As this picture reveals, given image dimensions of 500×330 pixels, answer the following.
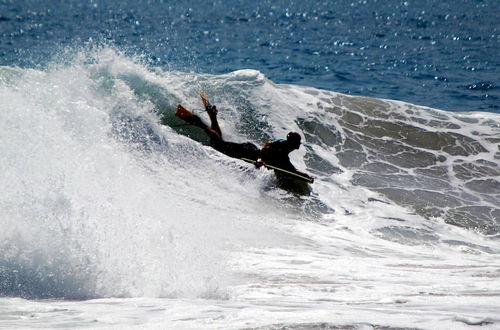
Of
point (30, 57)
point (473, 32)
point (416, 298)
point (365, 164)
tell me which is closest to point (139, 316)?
point (416, 298)

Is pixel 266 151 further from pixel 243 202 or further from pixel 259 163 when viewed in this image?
pixel 243 202

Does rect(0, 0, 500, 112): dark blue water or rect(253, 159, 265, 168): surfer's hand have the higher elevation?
rect(0, 0, 500, 112): dark blue water

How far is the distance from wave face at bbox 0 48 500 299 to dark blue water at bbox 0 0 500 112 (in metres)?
4.39

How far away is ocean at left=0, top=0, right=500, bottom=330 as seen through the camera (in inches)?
188

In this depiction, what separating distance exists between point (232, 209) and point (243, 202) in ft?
1.43

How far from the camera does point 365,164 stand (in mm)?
11594

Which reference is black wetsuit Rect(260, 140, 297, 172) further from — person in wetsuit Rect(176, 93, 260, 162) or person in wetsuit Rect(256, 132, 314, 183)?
person in wetsuit Rect(176, 93, 260, 162)

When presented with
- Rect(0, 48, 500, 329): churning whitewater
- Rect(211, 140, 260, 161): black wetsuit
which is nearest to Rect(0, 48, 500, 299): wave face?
Rect(0, 48, 500, 329): churning whitewater

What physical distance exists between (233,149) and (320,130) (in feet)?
9.34

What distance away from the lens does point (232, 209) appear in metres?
8.65

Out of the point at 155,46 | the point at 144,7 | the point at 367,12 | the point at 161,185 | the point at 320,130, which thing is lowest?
the point at 161,185

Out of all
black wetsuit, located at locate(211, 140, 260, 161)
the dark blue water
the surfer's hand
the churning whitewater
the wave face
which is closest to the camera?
the churning whitewater

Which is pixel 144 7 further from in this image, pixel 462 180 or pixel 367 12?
pixel 462 180

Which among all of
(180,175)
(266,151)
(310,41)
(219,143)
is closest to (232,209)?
(180,175)
